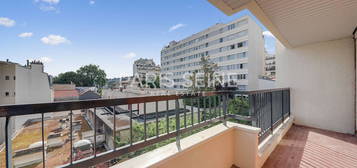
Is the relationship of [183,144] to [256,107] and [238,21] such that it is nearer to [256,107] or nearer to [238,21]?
[256,107]

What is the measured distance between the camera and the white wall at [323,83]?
2.93 meters

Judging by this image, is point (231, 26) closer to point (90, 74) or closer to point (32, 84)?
point (32, 84)

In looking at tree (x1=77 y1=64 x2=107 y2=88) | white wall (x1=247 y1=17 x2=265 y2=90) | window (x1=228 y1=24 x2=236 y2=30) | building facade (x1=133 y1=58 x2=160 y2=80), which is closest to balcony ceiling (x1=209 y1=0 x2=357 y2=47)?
white wall (x1=247 y1=17 x2=265 y2=90)

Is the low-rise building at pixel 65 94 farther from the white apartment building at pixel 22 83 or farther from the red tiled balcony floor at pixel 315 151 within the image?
the red tiled balcony floor at pixel 315 151

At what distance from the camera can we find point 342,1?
1.63 m

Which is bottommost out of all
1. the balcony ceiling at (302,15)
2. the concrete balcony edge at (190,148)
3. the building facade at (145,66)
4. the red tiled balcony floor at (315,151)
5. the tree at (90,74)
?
the red tiled balcony floor at (315,151)

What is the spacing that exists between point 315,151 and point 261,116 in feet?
3.50

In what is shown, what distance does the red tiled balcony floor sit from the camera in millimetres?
1859

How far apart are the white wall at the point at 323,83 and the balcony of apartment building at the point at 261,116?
0.01 metres

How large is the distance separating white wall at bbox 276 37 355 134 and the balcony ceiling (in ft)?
1.64

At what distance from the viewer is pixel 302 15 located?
1.96 metres

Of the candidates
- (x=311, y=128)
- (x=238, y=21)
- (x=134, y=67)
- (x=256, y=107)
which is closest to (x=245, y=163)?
(x=256, y=107)

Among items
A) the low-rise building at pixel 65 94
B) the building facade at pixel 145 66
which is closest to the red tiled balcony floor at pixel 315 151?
the low-rise building at pixel 65 94

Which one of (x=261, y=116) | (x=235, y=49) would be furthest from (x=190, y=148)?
(x=235, y=49)
